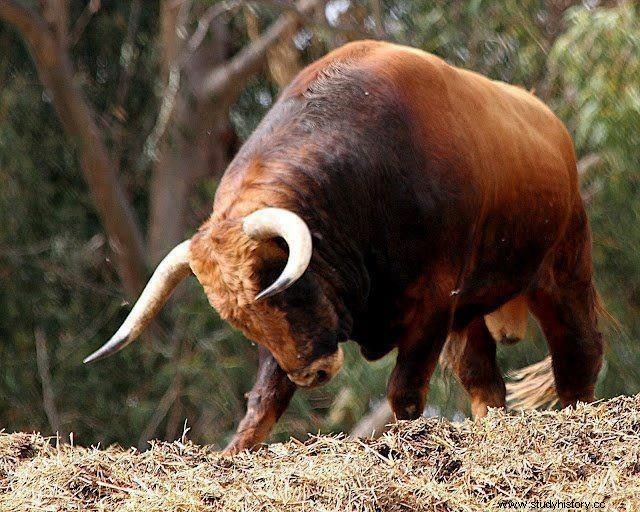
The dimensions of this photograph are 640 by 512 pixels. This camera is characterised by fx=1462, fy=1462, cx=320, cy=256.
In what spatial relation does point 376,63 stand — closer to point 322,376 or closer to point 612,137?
point 322,376

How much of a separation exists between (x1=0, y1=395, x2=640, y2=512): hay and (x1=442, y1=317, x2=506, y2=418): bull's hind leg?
120 inches

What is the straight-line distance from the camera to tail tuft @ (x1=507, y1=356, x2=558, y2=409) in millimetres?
9867

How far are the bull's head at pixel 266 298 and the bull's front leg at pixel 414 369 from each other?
56 centimetres

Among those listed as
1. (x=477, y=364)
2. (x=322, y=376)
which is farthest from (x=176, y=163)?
(x=322, y=376)

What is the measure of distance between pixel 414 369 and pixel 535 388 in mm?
2581

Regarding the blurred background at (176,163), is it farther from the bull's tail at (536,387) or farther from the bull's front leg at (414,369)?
the bull's front leg at (414,369)

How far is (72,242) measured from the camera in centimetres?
1898

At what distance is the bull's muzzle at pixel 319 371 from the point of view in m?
7.06

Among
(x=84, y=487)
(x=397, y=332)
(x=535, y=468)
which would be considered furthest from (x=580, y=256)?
(x=84, y=487)

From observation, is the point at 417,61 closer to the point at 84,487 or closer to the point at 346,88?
the point at 346,88

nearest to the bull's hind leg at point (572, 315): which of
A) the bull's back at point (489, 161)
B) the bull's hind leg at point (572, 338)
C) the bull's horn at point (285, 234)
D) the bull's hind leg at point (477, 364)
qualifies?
the bull's hind leg at point (572, 338)

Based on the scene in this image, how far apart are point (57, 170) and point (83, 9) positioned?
211 cm

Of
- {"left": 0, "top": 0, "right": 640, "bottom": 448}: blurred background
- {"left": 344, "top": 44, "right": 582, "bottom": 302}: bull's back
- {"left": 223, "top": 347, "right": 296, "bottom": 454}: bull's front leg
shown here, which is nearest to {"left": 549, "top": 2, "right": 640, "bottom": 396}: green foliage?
{"left": 0, "top": 0, "right": 640, "bottom": 448}: blurred background

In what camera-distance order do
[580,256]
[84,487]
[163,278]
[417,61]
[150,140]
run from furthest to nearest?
1. [150,140]
2. [580,256]
3. [417,61]
4. [163,278]
5. [84,487]
